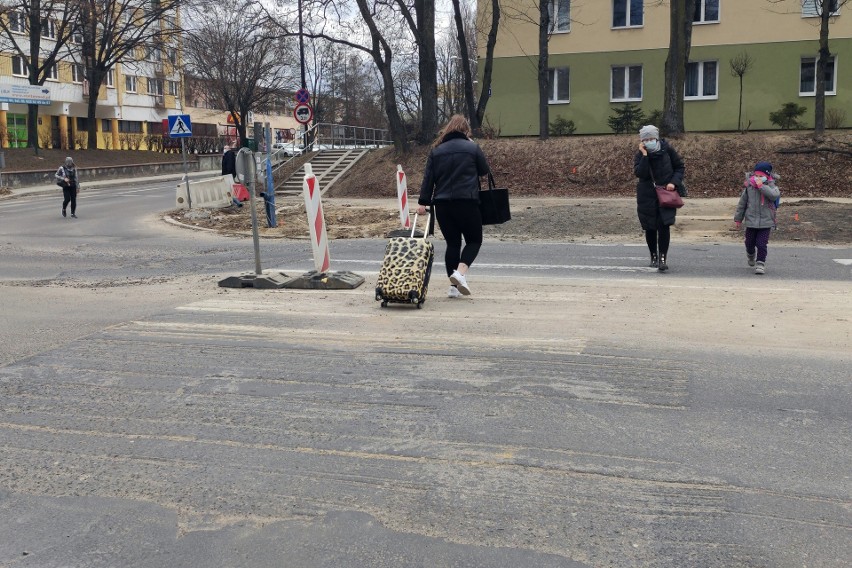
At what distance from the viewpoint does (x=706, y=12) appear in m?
33.8

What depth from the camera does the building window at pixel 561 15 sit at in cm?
3556

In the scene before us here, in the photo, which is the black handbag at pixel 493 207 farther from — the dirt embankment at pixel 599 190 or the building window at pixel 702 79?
the building window at pixel 702 79

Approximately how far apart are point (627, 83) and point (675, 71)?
1019 cm

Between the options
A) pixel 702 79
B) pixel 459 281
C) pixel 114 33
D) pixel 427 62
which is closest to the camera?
pixel 459 281

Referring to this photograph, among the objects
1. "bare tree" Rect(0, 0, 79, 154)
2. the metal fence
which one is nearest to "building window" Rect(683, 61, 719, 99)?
the metal fence

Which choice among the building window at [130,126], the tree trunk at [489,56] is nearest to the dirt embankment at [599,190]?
the tree trunk at [489,56]

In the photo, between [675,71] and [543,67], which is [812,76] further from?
[543,67]

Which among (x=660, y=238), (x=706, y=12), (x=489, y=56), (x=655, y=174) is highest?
(x=706, y=12)

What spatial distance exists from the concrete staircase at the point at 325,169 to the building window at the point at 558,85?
8.53 m

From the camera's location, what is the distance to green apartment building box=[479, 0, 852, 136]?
32750mm

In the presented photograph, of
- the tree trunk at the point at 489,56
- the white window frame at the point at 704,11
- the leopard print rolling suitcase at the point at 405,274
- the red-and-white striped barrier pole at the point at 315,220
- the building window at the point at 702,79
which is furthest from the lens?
the building window at the point at 702,79

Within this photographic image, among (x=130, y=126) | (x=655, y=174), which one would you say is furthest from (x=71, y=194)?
(x=130, y=126)

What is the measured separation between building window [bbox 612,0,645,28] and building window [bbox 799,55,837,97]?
6.57 metres

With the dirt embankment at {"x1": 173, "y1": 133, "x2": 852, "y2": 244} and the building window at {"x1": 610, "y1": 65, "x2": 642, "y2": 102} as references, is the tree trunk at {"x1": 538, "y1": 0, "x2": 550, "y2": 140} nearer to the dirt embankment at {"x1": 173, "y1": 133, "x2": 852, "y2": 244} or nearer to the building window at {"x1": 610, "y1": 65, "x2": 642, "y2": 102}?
the dirt embankment at {"x1": 173, "y1": 133, "x2": 852, "y2": 244}
